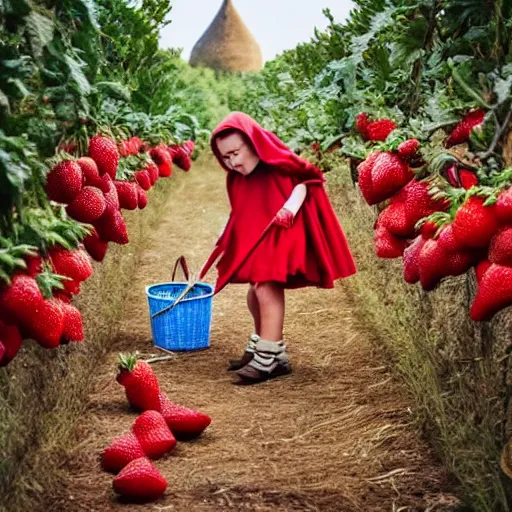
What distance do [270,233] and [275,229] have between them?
38mm

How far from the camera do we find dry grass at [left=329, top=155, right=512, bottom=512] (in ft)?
8.55

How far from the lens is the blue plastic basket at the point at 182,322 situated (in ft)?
16.8

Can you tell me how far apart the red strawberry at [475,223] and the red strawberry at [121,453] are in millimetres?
1777

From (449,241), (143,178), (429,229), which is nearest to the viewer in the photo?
(449,241)

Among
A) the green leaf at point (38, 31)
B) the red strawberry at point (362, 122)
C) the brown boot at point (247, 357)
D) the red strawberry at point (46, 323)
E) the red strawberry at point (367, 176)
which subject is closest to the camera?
the green leaf at point (38, 31)

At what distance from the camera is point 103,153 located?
8.24 ft

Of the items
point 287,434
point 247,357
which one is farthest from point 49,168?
point 247,357

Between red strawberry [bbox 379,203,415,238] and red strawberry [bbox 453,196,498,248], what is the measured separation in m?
0.50

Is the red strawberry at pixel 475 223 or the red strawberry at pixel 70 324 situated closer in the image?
the red strawberry at pixel 475 223

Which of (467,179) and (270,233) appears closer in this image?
(467,179)

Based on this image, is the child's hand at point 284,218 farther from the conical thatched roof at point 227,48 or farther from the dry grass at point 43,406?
the conical thatched roof at point 227,48

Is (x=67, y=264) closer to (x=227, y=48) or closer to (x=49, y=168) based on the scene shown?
(x=49, y=168)

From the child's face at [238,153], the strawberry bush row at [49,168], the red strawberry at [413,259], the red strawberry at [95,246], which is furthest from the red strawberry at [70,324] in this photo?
the child's face at [238,153]

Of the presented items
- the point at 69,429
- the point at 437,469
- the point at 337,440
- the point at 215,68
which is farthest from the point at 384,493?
the point at 215,68
